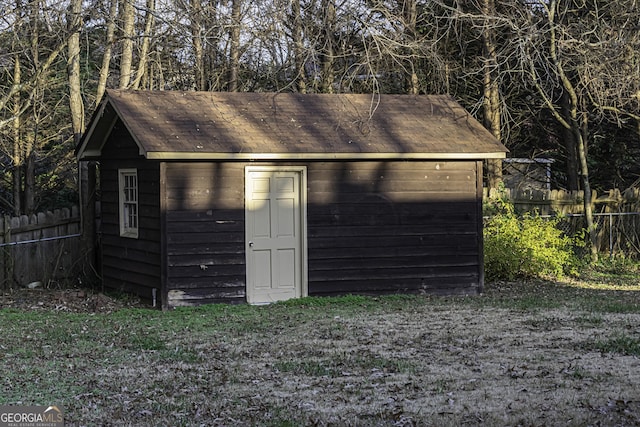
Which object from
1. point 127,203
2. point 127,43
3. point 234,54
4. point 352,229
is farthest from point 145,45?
point 352,229

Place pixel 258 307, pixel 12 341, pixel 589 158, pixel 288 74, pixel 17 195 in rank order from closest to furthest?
pixel 12 341, pixel 258 307, pixel 17 195, pixel 288 74, pixel 589 158

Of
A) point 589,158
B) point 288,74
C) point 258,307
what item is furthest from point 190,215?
point 589,158

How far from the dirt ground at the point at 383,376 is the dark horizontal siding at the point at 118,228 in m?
3.50

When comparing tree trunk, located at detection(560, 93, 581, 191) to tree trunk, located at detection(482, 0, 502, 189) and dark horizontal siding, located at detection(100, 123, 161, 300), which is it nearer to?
tree trunk, located at detection(482, 0, 502, 189)

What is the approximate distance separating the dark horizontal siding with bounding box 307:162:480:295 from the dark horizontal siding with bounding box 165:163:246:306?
50.8 inches

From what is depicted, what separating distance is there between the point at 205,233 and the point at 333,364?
5745mm

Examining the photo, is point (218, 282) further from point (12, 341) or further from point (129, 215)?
point (12, 341)

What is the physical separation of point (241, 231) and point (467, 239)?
4.13 m

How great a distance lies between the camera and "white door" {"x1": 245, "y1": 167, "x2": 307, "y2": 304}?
1520cm

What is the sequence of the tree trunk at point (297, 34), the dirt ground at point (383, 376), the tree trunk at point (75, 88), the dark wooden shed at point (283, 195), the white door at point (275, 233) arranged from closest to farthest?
1. the dirt ground at point (383, 376)
2. the dark wooden shed at point (283, 195)
3. the white door at point (275, 233)
4. the tree trunk at point (297, 34)
5. the tree trunk at point (75, 88)

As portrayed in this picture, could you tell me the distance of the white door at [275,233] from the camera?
599 inches

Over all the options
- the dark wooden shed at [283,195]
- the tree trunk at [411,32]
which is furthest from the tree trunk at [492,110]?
the dark wooden shed at [283,195]

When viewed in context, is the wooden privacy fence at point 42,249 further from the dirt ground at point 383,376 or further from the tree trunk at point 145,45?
the dirt ground at point 383,376

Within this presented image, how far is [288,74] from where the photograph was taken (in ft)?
74.8
